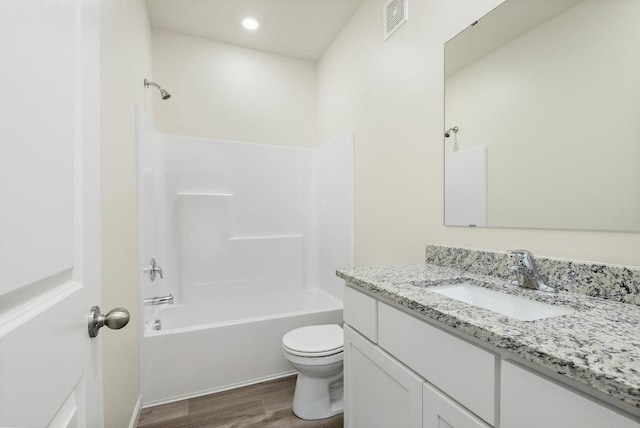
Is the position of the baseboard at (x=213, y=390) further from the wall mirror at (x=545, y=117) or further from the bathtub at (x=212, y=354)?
the wall mirror at (x=545, y=117)

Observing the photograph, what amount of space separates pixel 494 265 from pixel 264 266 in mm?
2168

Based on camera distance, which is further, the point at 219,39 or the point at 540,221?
the point at 219,39

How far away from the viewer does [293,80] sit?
10.1 feet

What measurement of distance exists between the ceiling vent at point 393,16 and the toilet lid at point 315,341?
1.98 meters

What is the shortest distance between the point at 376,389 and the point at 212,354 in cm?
133

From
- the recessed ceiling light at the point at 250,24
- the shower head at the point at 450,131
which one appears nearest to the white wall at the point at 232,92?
the recessed ceiling light at the point at 250,24

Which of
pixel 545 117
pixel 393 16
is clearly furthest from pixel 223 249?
pixel 545 117

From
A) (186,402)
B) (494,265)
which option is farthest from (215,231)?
(494,265)

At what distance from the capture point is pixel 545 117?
1.09 m

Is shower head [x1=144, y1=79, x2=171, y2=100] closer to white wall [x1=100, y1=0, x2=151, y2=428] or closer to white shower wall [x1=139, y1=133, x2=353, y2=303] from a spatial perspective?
white wall [x1=100, y1=0, x2=151, y2=428]

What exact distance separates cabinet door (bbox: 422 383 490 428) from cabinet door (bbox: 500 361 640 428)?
0.09 m

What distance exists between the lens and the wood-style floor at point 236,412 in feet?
5.45

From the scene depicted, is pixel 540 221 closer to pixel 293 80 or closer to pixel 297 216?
pixel 297 216

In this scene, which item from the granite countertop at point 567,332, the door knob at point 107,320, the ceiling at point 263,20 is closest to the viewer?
the granite countertop at point 567,332
